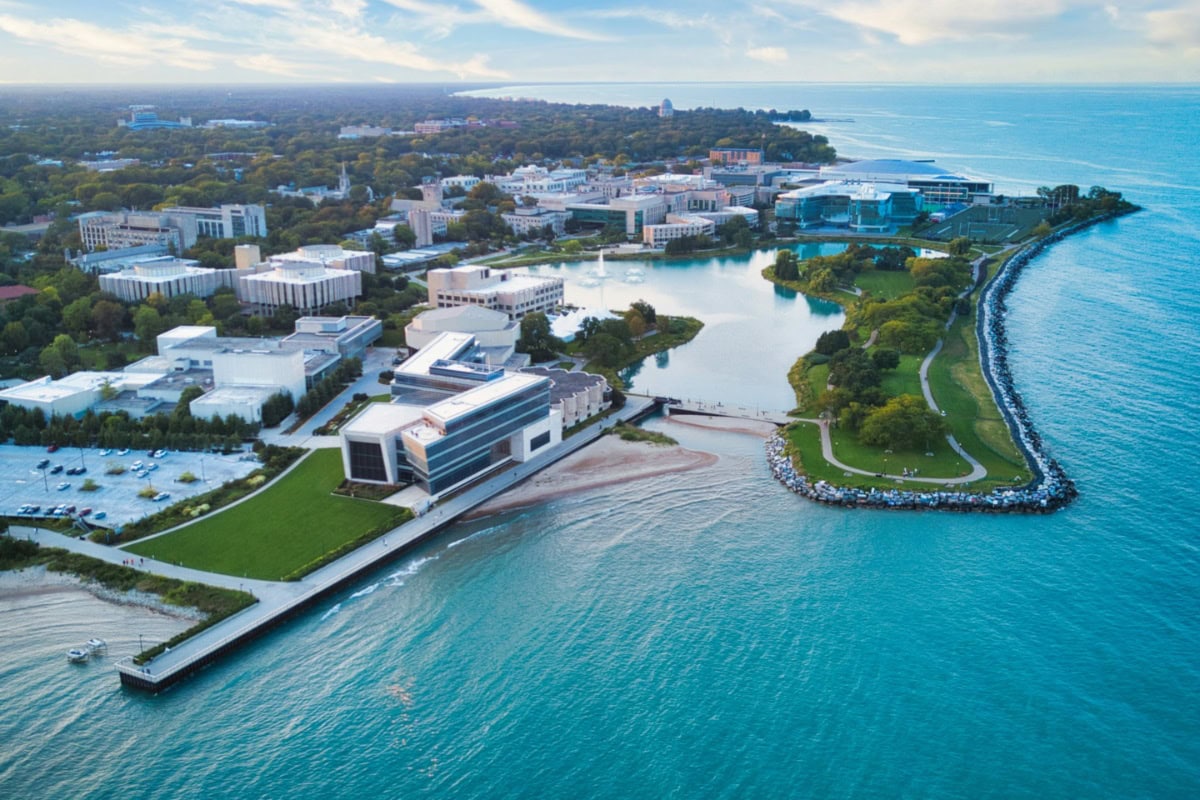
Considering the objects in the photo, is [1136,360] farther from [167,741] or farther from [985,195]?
[985,195]

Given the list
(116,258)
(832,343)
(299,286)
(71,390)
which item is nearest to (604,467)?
(832,343)

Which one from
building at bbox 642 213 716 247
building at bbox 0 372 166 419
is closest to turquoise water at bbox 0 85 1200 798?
building at bbox 0 372 166 419

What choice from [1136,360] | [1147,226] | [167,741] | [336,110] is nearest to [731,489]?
[167,741]

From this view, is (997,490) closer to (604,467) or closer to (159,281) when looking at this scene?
(604,467)

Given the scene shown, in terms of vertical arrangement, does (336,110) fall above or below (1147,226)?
above

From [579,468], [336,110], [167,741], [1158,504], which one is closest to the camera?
[167,741]
